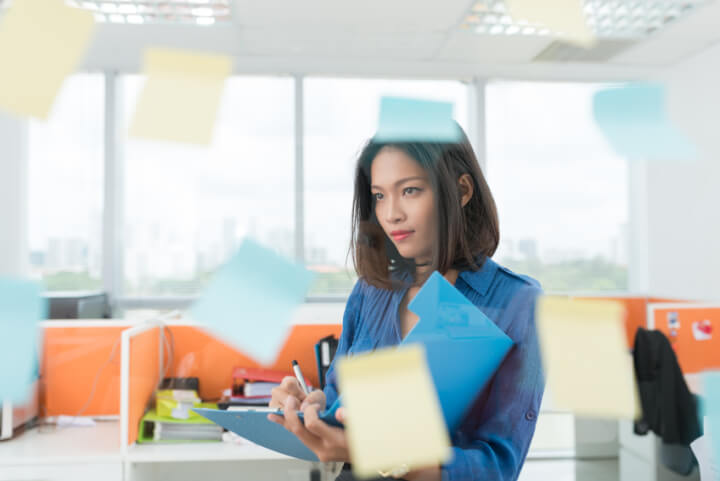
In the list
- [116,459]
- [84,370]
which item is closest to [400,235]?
[116,459]

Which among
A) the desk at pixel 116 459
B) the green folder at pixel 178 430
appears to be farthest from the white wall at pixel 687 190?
the green folder at pixel 178 430

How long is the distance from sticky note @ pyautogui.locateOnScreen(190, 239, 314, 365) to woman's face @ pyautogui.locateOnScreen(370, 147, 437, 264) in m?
0.07

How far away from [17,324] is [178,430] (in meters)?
1.05

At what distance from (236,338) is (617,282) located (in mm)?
267

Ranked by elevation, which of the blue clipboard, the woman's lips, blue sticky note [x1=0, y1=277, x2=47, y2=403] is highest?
the woman's lips

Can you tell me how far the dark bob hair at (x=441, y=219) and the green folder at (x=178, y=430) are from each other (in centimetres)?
103

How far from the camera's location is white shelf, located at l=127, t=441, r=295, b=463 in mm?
1072

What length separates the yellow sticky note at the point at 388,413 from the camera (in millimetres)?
257

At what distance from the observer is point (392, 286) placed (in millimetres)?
354

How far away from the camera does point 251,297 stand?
0.28m

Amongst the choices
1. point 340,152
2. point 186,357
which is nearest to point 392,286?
point 340,152

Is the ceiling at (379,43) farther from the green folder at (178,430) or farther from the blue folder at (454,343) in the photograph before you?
the green folder at (178,430)

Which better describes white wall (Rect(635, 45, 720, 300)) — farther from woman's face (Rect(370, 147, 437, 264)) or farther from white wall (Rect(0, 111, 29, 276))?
white wall (Rect(0, 111, 29, 276))

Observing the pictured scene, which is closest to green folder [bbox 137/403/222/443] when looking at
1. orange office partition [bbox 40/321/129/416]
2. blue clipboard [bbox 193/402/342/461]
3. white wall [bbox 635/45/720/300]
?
orange office partition [bbox 40/321/129/416]
